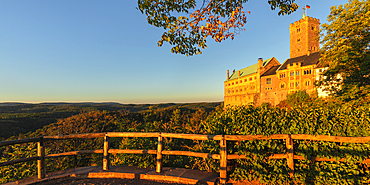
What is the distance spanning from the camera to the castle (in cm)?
4269

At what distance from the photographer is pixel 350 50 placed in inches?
515

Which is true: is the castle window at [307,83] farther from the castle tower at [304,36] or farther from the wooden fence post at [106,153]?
the wooden fence post at [106,153]

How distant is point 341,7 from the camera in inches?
606

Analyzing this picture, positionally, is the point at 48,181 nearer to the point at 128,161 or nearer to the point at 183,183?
the point at 128,161

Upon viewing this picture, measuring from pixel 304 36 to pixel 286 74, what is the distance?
19891 mm

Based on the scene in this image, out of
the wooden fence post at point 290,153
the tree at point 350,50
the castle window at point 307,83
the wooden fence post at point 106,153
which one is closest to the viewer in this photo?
the wooden fence post at point 290,153

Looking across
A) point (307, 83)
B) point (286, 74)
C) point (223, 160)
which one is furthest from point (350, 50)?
point (286, 74)

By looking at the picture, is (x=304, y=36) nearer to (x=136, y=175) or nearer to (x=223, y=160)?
(x=223, y=160)

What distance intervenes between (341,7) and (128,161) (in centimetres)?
2217

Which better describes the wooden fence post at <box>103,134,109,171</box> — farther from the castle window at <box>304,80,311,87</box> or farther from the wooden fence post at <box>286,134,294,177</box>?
the castle window at <box>304,80,311,87</box>

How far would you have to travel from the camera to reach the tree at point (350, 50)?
1235 centimetres

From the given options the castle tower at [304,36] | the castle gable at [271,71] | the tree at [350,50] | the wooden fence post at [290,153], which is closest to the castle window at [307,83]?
the castle gable at [271,71]

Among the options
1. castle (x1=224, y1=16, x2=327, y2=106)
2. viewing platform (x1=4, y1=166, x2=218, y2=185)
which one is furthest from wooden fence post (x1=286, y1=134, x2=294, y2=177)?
castle (x1=224, y1=16, x2=327, y2=106)

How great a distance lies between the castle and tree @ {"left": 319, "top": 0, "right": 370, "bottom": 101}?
29.4m
